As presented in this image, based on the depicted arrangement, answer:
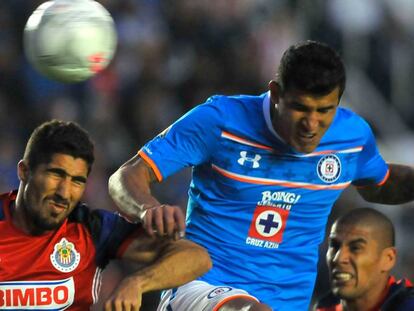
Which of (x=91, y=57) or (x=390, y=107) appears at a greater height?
(x=91, y=57)

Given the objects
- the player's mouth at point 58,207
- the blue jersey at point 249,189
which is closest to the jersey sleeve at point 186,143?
the blue jersey at point 249,189

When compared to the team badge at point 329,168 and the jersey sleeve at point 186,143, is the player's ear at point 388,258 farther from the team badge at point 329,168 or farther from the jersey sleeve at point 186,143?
the jersey sleeve at point 186,143

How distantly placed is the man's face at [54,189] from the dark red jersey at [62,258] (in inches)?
4.7

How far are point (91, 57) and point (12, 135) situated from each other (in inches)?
133

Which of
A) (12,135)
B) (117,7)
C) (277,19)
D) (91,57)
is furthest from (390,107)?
(91,57)

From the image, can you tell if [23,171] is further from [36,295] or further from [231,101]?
[231,101]

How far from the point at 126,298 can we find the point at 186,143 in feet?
3.78

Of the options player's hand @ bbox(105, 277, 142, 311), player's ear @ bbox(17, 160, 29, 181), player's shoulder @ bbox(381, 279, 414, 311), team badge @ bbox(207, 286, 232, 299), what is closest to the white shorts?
team badge @ bbox(207, 286, 232, 299)

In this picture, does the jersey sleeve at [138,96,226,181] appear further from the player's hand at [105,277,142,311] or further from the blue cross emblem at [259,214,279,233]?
the player's hand at [105,277,142,311]

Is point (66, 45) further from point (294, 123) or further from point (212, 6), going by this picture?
point (212, 6)

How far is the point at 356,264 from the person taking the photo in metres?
5.82

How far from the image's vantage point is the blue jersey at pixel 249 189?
17.8 ft

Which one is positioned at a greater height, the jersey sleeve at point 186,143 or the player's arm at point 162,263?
the jersey sleeve at point 186,143

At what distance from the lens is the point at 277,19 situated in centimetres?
Answer: 1130
